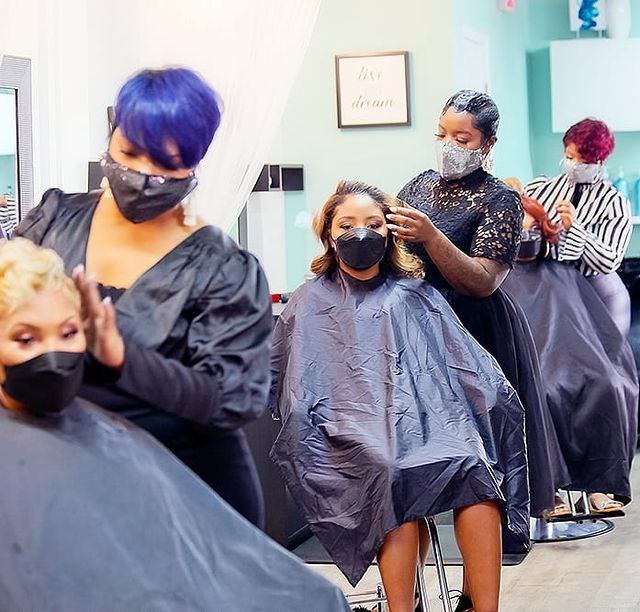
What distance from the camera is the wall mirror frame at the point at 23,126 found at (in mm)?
4387

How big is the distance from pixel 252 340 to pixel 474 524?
1351mm

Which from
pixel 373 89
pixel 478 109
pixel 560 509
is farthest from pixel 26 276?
pixel 373 89

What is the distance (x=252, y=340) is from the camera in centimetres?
178

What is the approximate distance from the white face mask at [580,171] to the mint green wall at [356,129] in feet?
2.85

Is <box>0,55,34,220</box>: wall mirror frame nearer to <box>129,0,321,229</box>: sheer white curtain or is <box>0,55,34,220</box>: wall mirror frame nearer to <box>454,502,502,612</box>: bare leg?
<box>129,0,321,229</box>: sheer white curtain

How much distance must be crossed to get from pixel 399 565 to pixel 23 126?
2.22m

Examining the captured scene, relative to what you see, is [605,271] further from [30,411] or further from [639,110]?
[30,411]

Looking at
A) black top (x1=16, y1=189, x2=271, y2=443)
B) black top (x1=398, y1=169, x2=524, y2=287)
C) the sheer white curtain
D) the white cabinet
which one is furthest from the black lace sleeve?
the white cabinet

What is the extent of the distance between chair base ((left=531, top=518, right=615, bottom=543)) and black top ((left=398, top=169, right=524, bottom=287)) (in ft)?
5.51

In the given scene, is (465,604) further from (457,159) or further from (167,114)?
(167,114)

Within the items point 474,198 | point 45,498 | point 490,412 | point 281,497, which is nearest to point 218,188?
point 281,497

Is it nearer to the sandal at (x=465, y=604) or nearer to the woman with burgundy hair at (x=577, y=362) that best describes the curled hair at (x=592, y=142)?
the woman with burgundy hair at (x=577, y=362)

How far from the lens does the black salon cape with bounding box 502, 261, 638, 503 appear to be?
437 centimetres

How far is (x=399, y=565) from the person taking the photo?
293 centimetres
